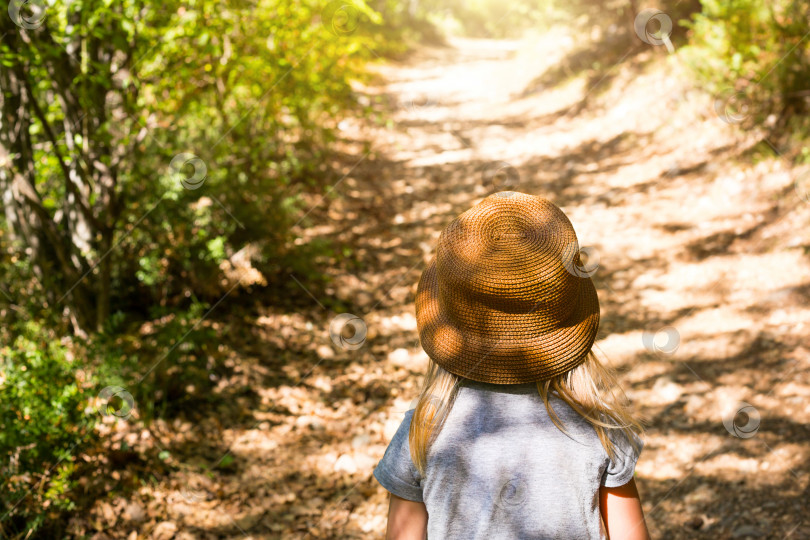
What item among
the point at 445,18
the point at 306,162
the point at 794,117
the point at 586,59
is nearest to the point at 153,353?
the point at 306,162

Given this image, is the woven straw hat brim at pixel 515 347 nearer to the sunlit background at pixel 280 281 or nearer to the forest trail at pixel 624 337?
the sunlit background at pixel 280 281

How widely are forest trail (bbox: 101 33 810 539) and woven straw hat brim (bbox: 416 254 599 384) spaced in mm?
2156

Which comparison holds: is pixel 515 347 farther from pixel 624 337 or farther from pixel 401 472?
pixel 624 337

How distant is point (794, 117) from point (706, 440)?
3.94 meters

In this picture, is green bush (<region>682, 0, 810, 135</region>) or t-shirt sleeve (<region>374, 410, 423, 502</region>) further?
green bush (<region>682, 0, 810, 135</region>)

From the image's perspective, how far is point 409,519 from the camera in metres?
1.54

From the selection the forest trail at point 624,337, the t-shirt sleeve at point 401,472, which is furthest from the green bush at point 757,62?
the t-shirt sleeve at point 401,472

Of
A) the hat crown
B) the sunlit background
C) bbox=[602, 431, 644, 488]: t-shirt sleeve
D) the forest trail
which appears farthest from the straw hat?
the forest trail

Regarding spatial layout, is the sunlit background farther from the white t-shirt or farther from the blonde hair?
the white t-shirt

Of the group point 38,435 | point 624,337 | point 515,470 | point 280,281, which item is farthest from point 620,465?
point 280,281

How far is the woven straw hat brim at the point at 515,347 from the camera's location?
1365 millimetres

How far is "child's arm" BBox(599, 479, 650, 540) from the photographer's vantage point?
1454 mm

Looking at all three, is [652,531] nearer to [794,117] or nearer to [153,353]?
[153,353]

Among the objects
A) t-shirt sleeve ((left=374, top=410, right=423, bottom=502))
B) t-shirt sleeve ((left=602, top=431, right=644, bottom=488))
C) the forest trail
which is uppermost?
t-shirt sleeve ((left=374, top=410, right=423, bottom=502))
